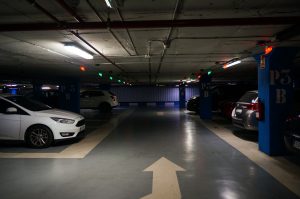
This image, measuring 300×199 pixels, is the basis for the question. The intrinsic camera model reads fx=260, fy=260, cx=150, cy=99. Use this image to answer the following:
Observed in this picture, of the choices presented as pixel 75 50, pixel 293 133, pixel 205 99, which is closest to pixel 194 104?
pixel 205 99

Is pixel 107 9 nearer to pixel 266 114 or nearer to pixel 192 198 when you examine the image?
pixel 192 198

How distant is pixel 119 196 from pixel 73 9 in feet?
9.85

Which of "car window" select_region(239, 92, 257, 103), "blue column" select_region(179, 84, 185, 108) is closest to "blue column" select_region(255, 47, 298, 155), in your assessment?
"car window" select_region(239, 92, 257, 103)

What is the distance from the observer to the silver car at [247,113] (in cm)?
804

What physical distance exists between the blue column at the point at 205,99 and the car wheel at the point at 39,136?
31.7 feet

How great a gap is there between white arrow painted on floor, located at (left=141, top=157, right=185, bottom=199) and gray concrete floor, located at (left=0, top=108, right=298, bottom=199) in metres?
0.10

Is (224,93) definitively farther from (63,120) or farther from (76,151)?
(76,151)

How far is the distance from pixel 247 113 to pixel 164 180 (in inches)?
186

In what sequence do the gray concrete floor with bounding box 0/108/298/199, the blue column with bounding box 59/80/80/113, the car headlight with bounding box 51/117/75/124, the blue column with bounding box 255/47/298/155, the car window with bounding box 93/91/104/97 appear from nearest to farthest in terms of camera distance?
the gray concrete floor with bounding box 0/108/298/199 → the blue column with bounding box 255/47/298/155 → the car headlight with bounding box 51/117/75/124 → the blue column with bounding box 59/80/80/113 → the car window with bounding box 93/91/104/97

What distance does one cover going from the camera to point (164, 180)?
180 inches

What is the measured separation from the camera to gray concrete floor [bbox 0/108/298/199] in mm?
4035

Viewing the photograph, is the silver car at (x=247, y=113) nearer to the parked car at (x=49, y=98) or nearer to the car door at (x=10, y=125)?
the car door at (x=10, y=125)

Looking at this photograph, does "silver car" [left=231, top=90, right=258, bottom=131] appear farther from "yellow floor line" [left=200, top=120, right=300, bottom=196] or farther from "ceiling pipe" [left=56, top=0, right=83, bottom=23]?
"ceiling pipe" [left=56, top=0, right=83, bottom=23]

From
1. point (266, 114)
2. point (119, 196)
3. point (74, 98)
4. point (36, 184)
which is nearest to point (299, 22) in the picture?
point (266, 114)
